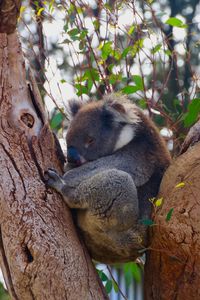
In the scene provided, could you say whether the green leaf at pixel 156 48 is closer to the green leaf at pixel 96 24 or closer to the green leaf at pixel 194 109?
the green leaf at pixel 96 24

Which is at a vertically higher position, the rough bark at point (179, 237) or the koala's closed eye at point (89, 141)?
the koala's closed eye at point (89, 141)

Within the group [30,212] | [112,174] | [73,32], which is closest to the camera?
[30,212]

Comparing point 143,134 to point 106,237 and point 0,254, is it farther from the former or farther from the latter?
point 0,254

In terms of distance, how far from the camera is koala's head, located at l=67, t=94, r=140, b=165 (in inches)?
204

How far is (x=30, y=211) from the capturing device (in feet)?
13.7

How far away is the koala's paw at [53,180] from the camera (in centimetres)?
441

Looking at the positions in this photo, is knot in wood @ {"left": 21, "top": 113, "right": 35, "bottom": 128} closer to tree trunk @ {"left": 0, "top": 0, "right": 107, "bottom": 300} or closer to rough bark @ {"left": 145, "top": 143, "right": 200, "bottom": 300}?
tree trunk @ {"left": 0, "top": 0, "right": 107, "bottom": 300}

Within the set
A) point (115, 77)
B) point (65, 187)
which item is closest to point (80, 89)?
point (115, 77)

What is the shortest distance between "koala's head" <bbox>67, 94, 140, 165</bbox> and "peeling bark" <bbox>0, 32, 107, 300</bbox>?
1.91ft

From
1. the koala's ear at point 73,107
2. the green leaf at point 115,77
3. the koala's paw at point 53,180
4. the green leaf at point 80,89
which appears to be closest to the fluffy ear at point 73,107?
the koala's ear at point 73,107

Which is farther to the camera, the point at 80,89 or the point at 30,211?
the point at 80,89

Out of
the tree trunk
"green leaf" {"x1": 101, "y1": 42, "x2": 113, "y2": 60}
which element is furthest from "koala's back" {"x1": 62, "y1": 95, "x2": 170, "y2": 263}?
"green leaf" {"x1": 101, "y1": 42, "x2": 113, "y2": 60}

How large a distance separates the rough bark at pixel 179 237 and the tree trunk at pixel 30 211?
18.3 inches

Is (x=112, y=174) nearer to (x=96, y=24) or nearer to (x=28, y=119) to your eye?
(x=28, y=119)
